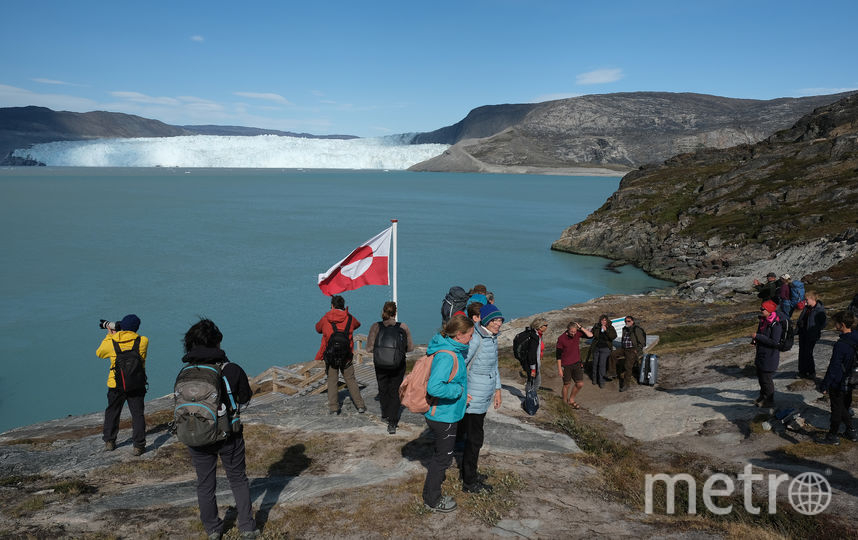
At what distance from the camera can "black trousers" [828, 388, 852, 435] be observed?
324 inches

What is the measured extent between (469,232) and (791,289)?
6033cm

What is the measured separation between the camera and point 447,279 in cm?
4634

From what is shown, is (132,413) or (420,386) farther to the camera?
(132,413)

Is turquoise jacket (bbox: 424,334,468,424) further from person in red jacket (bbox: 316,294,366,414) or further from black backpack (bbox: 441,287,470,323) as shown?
black backpack (bbox: 441,287,470,323)

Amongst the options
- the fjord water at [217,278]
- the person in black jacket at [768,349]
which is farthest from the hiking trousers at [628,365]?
the fjord water at [217,278]

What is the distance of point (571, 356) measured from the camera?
1158 centimetres

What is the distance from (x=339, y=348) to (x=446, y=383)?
12.8 ft

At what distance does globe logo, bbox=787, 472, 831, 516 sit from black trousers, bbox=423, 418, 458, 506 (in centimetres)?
431

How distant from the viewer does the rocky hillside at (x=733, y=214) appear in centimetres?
4319

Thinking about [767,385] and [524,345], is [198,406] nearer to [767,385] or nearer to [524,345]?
[524,345]

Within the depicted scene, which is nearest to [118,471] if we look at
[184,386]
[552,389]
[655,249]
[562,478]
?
[184,386]

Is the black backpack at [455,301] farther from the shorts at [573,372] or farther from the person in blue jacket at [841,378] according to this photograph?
the person in blue jacket at [841,378]

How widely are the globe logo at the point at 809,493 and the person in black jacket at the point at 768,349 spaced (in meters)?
2.76

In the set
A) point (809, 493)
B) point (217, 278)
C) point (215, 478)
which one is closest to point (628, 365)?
point (809, 493)
